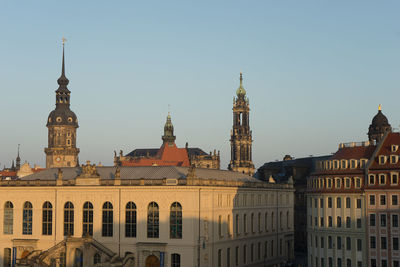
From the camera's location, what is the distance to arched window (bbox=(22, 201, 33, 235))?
103 metres

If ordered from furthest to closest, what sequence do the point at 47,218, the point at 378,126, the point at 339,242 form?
1. the point at 378,126
2. the point at 47,218
3. the point at 339,242

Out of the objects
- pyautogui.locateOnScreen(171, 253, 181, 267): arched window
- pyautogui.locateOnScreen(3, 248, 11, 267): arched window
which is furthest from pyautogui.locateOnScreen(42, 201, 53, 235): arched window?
pyautogui.locateOnScreen(171, 253, 181, 267): arched window

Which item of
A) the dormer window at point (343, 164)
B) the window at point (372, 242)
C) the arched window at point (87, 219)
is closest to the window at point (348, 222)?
the window at point (372, 242)

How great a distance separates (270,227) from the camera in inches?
4779

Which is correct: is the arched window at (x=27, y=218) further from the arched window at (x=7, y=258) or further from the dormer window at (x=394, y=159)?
the dormer window at (x=394, y=159)

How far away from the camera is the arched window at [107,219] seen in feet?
323

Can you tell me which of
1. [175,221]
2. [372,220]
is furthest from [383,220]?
[175,221]

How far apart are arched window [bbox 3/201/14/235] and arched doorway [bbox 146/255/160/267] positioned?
23116 millimetres

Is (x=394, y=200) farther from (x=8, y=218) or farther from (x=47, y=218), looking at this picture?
(x=8, y=218)

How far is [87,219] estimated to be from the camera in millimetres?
100000

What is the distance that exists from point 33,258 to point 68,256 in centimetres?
540

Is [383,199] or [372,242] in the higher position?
[383,199]

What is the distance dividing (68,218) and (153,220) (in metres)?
13.8

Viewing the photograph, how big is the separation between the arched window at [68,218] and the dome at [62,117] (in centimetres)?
8863
